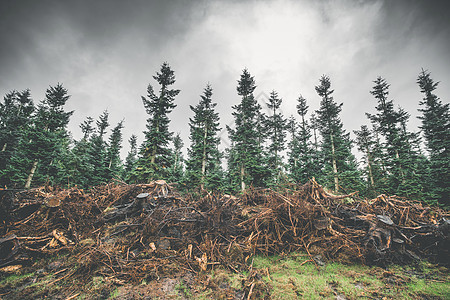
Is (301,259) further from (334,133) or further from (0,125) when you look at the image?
(0,125)

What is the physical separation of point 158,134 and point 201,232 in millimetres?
13885

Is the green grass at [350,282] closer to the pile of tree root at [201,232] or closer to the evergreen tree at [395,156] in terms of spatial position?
the pile of tree root at [201,232]

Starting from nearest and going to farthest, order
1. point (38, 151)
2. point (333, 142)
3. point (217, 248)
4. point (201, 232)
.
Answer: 1. point (217, 248)
2. point (201, 232)
3. point (38, 151)
4. point (333, 142)

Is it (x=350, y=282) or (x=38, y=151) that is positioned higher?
(x=38, y=151)

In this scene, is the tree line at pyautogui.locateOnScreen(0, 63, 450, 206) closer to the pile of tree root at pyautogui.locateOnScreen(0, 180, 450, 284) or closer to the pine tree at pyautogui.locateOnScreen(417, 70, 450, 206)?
the pine tree at pyautogui.locateOnScreen(417, 70, 450, 206)

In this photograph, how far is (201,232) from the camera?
3.99 m

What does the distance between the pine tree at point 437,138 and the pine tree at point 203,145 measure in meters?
20.2

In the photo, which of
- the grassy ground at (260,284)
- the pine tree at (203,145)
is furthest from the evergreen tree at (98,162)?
the grassy ground at (260,284)

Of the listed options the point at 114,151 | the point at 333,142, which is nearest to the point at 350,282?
the point at 333,142

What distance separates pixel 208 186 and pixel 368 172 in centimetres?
2294

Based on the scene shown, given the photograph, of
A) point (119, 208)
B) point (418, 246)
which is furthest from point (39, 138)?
point (418, 246)

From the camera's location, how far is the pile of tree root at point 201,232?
120 inches

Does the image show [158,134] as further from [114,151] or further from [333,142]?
[333,142]

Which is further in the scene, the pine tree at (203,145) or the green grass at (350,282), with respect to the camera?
the pine tree at (203,145)
